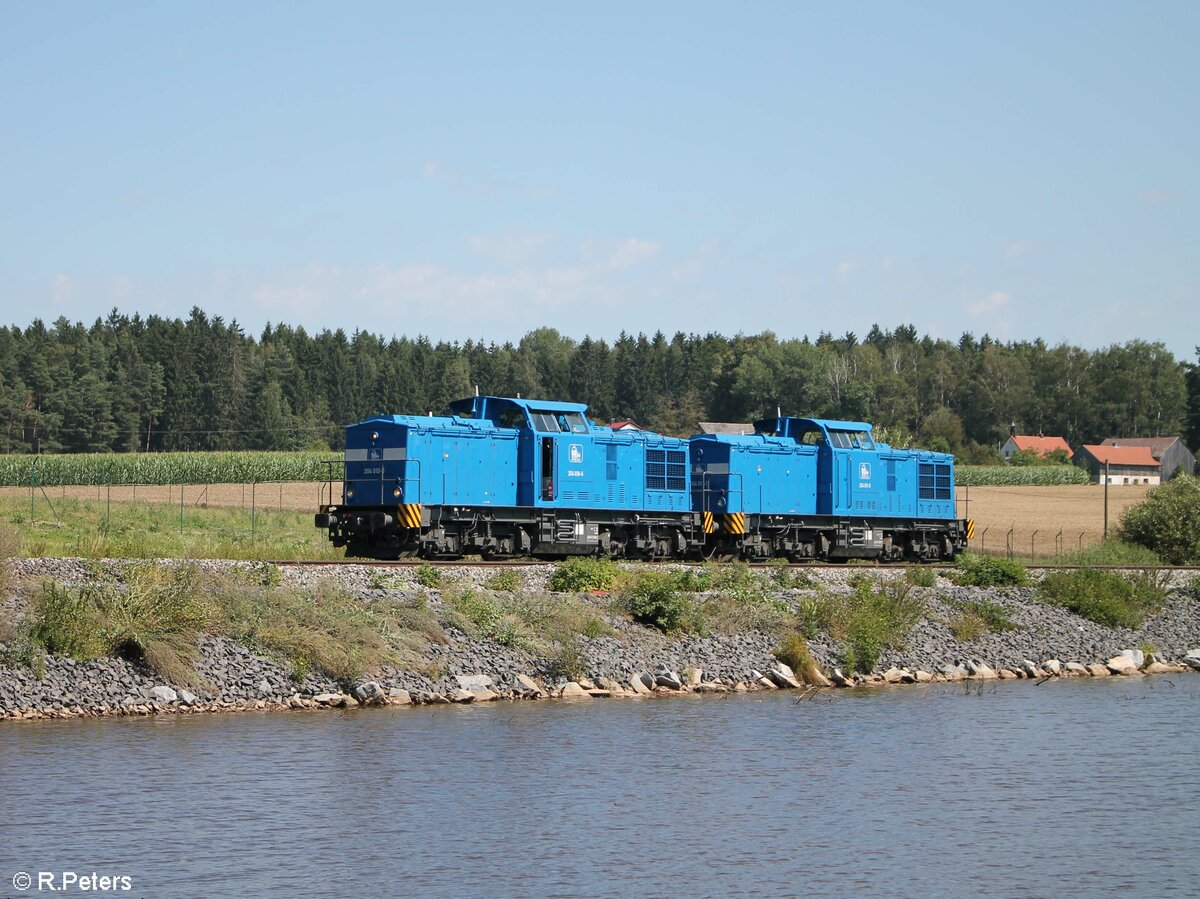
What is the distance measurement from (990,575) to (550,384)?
122 m

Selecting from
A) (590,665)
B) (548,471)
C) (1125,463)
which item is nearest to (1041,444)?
(1125,463)

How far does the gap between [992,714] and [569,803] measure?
967 centimetres

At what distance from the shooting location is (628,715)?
69.8 ft

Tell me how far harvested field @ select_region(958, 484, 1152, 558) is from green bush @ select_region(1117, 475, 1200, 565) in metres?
3.24

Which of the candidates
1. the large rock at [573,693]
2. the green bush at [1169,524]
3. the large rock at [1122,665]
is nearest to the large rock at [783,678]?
the large rock at [573,693]

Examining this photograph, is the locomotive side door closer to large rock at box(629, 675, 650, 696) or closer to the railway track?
the railway track

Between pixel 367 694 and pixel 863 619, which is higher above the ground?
pixel 863 619

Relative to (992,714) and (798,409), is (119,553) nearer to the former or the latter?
(992,714)

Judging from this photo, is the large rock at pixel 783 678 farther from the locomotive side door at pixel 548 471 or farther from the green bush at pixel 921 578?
the locomotive side door at pixel 548 471

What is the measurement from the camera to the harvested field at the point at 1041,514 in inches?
2328

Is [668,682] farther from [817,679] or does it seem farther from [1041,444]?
[1041,444]

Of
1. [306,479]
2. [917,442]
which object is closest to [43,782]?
[306,479]

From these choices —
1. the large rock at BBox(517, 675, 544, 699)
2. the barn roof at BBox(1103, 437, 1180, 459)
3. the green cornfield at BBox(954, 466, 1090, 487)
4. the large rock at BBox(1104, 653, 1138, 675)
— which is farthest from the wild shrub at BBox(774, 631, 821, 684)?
the barn roof at BBox(1103, 437, 1180, 459)

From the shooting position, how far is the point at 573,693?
74.8 feet
